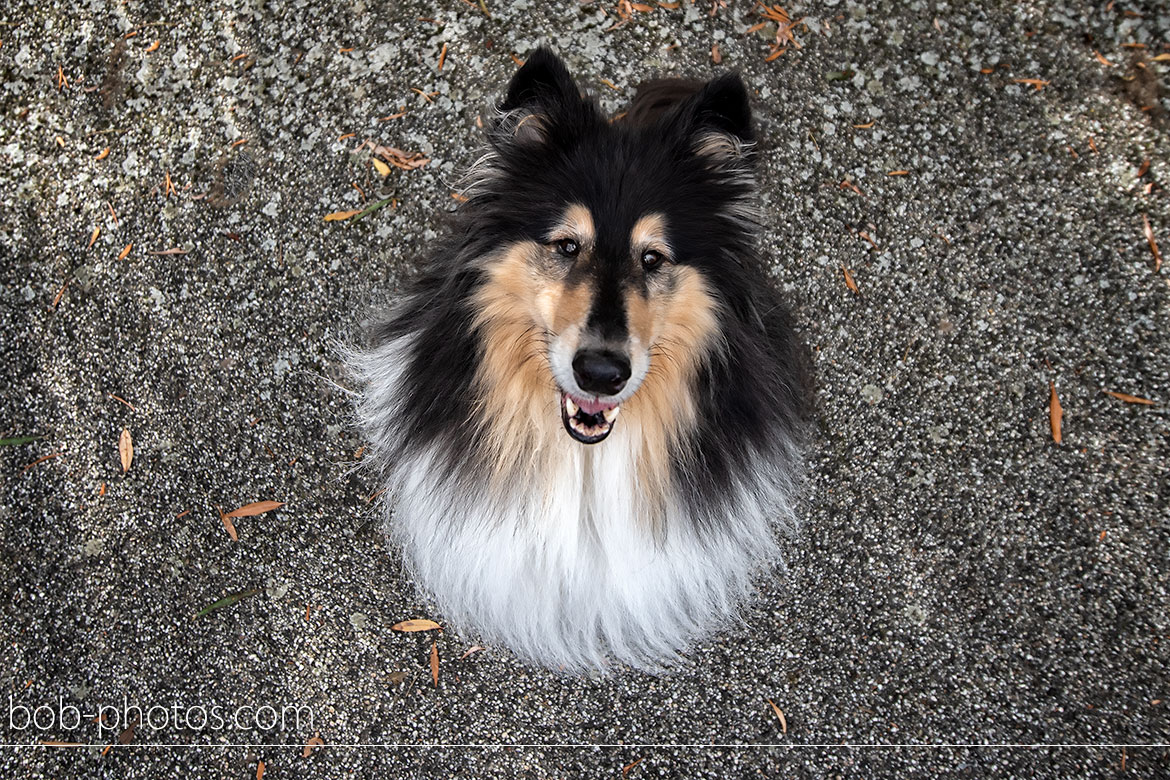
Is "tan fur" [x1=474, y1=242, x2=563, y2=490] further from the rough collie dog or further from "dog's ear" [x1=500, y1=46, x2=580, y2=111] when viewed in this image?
"dog's ear" [x1=500, y1=46, x2=580, y2=111]

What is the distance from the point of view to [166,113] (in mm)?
2789

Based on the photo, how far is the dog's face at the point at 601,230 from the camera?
171 centimetres

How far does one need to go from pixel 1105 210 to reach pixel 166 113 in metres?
3.59

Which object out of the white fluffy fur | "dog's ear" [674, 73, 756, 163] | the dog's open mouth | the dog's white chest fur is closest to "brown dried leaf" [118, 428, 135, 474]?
the white fluffy fur

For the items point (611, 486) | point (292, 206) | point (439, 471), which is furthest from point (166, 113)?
point (611, 486)

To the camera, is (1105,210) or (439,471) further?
(1105,210)

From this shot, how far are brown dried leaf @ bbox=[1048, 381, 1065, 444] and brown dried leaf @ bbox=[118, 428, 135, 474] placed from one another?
344 cm

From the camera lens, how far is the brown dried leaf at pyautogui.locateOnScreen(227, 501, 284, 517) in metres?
2.67

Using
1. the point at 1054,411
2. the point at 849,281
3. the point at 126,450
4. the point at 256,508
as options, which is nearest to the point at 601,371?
the point at 849,281

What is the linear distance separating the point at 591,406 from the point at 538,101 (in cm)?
76

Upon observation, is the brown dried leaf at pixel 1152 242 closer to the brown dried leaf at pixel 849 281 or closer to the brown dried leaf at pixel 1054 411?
the brown dried leaf at pixel 1054 411

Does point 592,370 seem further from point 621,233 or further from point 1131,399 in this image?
point 1131,399

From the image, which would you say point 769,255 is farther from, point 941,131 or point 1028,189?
point 1028,189

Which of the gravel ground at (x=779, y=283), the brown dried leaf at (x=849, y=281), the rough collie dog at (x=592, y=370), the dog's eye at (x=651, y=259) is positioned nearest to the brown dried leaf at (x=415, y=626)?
the gravel ground at (x=779, y=283)
